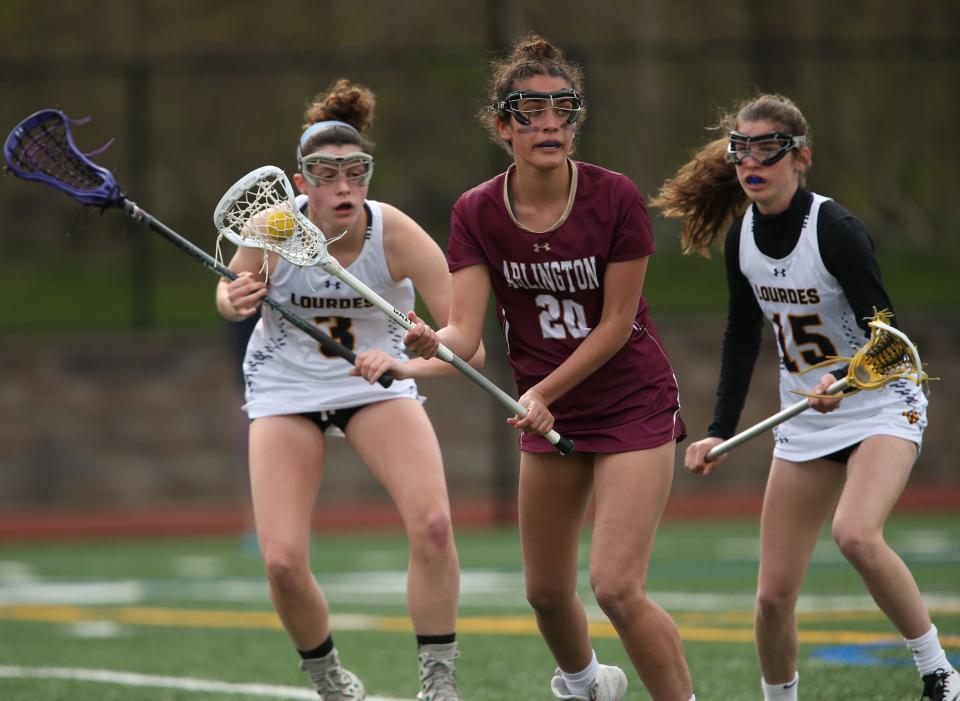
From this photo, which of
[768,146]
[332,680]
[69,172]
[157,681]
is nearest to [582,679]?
[332,680]

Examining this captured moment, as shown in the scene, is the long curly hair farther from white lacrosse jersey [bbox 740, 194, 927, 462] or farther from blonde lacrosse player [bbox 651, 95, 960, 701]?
white lacrosse jersey [bbox 740, 194, 927, 462]

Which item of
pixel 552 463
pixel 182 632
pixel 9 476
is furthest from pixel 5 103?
pixel 552 463

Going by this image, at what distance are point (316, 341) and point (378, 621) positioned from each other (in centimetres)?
351

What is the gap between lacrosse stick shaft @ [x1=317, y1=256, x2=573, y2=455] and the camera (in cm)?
507

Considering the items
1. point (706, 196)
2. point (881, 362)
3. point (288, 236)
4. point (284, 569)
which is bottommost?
point (284, 569)

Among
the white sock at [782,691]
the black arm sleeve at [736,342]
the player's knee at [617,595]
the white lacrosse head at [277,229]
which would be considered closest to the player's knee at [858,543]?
the white sock at [782,691]

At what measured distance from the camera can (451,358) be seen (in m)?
5.17

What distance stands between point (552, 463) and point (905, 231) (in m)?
12.6

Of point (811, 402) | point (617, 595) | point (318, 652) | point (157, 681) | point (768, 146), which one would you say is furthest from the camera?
point (157, 681)

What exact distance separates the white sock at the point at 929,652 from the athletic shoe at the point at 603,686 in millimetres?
1051

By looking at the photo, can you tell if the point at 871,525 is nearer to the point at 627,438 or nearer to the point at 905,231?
the point at 627,438

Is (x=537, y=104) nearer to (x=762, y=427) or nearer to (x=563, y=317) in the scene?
(x=563, y=317)

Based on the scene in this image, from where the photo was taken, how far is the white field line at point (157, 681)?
641 cm

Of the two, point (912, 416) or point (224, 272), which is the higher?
point (224, 272)
